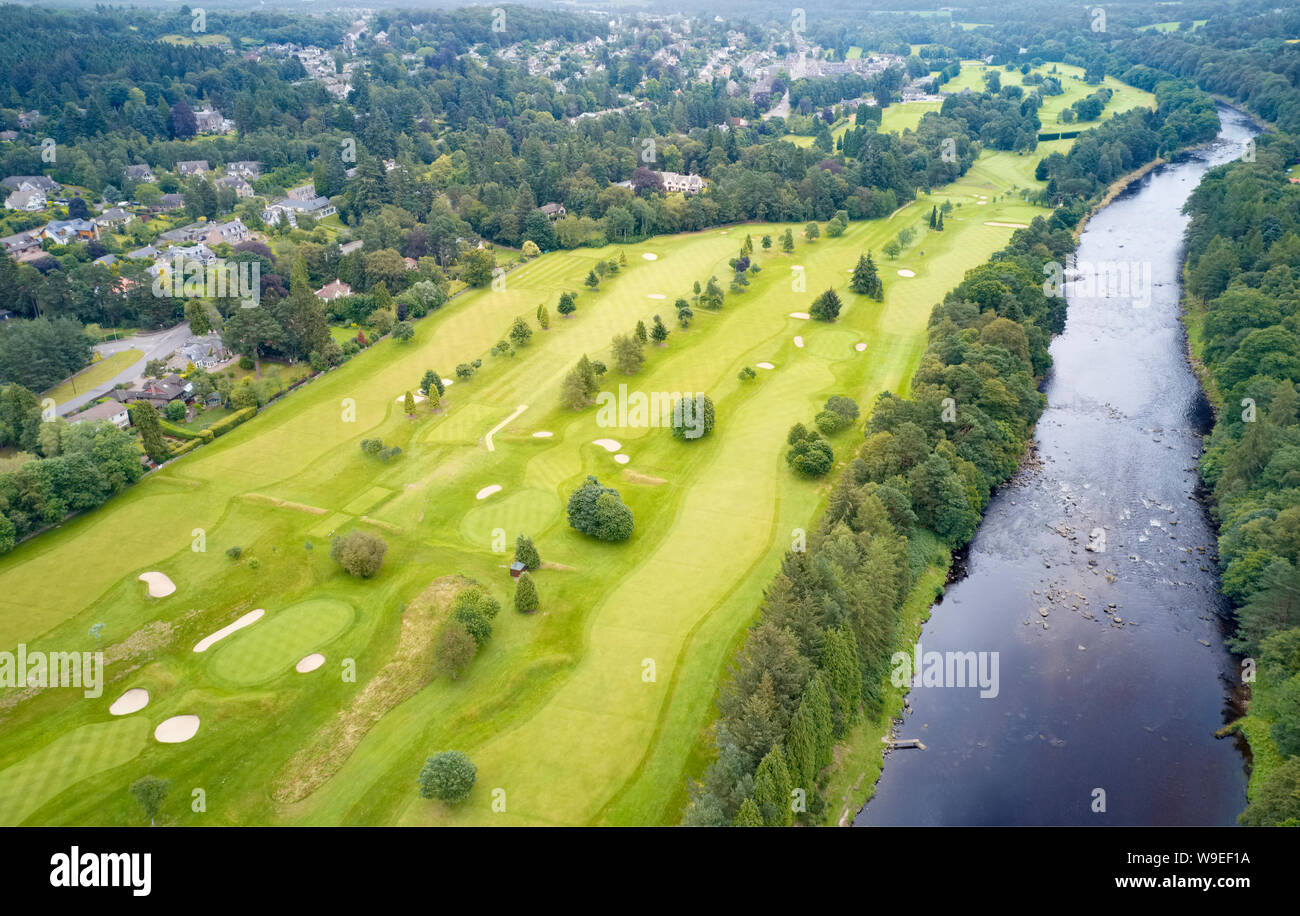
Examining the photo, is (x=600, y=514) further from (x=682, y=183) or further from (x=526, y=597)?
(x=682, y=183)

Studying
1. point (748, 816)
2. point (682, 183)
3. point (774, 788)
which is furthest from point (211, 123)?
point (748, 816)

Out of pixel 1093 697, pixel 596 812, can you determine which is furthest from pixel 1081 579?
pixel 596 812

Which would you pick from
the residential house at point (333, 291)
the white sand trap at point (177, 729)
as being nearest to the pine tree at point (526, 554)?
the white sand trap at point (177, 729)

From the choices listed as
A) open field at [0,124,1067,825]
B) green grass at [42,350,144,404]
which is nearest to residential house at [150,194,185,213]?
green grass at [42,350,144,404]

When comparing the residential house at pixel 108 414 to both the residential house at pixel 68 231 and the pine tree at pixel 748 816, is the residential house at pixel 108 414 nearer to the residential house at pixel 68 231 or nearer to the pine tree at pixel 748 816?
the residential house at pixel 68 231

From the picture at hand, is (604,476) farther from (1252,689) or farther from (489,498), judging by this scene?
(1252,689)

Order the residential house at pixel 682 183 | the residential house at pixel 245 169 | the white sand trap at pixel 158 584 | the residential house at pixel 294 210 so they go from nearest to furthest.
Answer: the white sand trap at pixel 158 584 → the residential house at pixel 294 210 → the residential house at pixel 682 183 → the residential house at pixel 245 169
